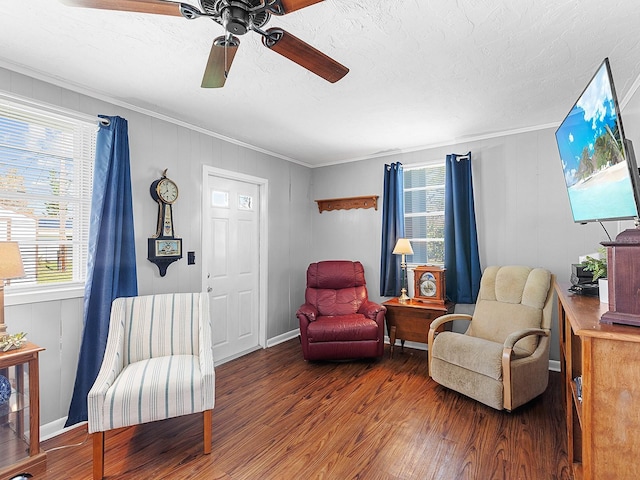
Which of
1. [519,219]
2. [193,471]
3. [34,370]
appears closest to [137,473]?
[193,471]

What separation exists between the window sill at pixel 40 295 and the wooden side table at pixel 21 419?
0.43 meters

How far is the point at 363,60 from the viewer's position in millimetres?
2154

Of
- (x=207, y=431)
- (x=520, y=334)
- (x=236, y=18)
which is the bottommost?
(x=207, y=431)

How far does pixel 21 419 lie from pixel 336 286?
2.97 m

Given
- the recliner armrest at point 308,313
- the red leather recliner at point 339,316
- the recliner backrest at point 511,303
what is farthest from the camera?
the recliner armrest at point 308,313

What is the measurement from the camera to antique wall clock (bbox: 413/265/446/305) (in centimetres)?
371

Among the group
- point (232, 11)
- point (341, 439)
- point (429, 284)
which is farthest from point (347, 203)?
point (232, 11)

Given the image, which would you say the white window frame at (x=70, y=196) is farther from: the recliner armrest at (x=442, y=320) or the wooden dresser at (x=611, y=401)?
the wooden dresser at (x=611, y=401)

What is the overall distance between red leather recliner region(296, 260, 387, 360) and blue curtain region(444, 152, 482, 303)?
0.93 meters

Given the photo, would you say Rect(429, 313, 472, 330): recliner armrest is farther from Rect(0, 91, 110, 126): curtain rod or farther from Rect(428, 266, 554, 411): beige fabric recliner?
Rect(0, 91, 110, 126): curtain rod

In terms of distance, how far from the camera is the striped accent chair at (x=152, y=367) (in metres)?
1.94

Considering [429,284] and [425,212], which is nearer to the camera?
[429,284]

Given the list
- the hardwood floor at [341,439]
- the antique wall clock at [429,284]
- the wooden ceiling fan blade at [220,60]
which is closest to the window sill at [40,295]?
the hardwood floor at [341,439]

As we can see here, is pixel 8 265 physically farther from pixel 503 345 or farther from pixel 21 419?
pixel 503 345
